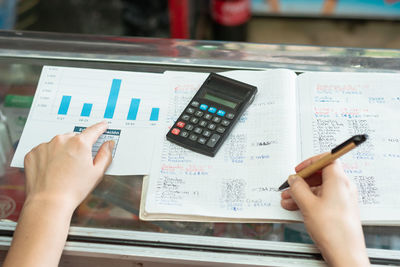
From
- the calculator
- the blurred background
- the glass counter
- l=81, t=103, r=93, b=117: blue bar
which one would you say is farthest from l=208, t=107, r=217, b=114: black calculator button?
the blurred background

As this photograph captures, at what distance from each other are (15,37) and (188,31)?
0.98 m

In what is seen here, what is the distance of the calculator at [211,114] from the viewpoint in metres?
0.72

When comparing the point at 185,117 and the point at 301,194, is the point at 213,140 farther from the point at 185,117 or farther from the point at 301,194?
the point at 301,194

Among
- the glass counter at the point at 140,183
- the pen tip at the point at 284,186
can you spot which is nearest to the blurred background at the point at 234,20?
the glass counter at the point at 140,183

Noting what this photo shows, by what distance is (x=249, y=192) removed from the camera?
669 mm

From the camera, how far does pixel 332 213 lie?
24.1 inches

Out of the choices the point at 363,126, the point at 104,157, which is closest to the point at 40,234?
the point at 104,157

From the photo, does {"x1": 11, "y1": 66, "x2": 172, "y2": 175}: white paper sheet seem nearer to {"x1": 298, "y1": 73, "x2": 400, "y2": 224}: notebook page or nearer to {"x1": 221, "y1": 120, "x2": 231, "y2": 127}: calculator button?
{"x1": 221, "y1": 120, "x2": 231, "y2": 127}: calculator button

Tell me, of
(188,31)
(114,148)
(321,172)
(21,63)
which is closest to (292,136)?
(321,172)

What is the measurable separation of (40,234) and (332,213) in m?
0.41

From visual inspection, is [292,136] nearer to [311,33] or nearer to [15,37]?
[15,37]

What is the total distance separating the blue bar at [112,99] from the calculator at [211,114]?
125 millimetres

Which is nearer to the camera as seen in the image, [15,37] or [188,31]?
[15,37]

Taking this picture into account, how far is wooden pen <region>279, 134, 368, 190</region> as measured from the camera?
554mm
